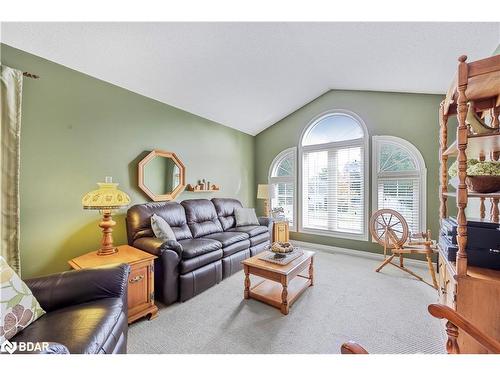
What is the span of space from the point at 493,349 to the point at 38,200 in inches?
136

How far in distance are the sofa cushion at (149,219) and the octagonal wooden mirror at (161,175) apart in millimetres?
Answer: 302

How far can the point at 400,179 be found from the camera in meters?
3.63

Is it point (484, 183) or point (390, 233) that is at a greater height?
point (484, 183)

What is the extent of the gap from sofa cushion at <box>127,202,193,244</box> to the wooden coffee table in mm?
1184

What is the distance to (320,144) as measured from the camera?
4.42 meters

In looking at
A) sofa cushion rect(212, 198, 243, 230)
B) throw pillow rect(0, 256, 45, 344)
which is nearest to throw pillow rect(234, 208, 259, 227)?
sofa cushion rect(212, 198, 243, 230)

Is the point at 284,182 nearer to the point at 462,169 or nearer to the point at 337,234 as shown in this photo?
the point at 337,234

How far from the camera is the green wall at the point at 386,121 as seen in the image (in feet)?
11.0

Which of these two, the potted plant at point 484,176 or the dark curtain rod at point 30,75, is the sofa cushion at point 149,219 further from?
the potted plant at point 484,176

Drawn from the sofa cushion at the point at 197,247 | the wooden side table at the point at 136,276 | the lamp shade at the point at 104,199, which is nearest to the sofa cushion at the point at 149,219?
the sofa cushion at the point at 197,247

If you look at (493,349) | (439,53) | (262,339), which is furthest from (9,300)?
(439,53)

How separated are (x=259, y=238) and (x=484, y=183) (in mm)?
2779

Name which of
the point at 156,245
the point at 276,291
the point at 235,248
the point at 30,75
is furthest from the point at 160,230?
the point at 30,75
